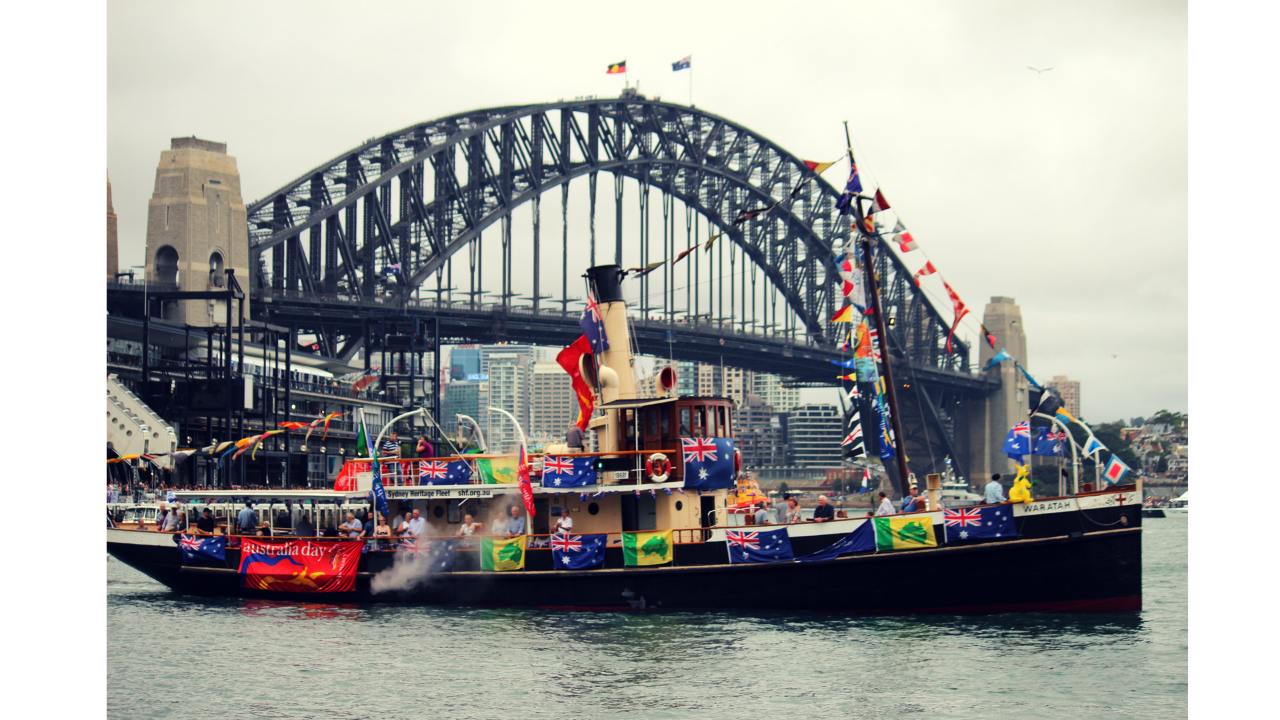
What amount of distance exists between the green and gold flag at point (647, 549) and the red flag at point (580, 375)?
2602mm

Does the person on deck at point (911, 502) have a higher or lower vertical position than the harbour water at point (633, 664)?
higher

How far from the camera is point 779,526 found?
67.6 ft

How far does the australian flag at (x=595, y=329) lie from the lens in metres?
23.2

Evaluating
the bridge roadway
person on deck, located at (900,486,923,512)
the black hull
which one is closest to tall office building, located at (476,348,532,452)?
the bridge roadway

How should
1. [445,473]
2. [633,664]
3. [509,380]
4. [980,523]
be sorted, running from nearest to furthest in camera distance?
[633,664] < [980,523] < [445,473] < [509,380]

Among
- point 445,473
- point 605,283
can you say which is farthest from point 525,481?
point 605,283

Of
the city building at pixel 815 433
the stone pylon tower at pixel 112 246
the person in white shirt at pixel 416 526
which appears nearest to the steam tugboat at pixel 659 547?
the person in white shirt at pixel 416 526

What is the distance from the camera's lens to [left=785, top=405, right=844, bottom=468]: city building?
393ft

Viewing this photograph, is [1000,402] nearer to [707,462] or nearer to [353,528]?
[707,462]

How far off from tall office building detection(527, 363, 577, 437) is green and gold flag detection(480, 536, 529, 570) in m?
86.9

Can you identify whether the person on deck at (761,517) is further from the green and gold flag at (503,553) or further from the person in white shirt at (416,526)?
the person in white shirt at (416,526)

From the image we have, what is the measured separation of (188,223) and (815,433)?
84.2m

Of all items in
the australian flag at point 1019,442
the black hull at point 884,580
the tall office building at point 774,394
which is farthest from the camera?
the tall office building at point 774,394

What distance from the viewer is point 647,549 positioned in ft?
69.5
